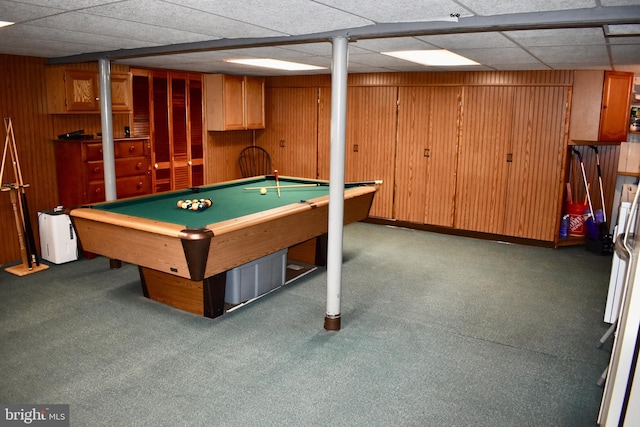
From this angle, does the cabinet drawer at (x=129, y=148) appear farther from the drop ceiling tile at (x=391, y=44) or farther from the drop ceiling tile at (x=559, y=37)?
the drop ceiling tile at (x=559, y=37)

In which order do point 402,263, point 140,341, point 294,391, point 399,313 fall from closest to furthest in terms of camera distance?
point 294,391
point 140,341
point 399,313
point 402,263

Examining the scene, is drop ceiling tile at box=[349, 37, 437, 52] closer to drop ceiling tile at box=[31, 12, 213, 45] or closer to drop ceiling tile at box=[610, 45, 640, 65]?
drop ceiling tile at box=[31, 12, 213, 45]

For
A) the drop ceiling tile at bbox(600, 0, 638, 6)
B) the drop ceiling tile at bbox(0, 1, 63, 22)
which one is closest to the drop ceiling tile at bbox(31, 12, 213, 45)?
the drop ceiling tile at bbox(0, 1, 63, 22)

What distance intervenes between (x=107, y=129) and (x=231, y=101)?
2.48m

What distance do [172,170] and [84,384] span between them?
432 centimetres

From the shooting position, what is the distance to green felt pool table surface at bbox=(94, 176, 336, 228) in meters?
4.07

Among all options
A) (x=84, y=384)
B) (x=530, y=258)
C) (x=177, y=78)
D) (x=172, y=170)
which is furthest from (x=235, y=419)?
(x=177, y=78)

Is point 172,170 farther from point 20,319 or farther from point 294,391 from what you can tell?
point 294,391

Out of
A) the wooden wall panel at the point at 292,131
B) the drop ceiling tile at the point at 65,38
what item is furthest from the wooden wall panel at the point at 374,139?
the drop ceiling tile at the point at 65,38

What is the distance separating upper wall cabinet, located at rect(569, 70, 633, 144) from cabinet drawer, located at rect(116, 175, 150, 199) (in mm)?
5314

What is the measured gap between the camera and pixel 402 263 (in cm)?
569

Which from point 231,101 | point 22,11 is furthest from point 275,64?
point 22,11

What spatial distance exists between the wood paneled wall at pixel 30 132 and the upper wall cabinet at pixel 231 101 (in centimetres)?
189

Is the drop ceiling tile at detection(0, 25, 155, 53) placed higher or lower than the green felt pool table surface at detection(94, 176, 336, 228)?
higher
